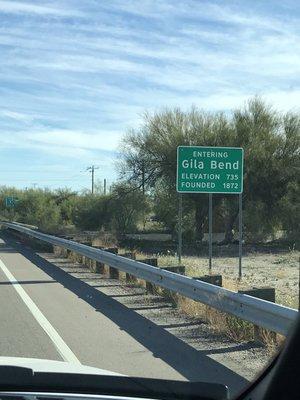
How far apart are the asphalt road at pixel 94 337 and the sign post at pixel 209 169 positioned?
177 inches

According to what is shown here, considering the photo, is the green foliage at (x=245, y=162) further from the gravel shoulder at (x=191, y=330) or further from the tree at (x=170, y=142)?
the gravel shoulder at (x=191, y=330)

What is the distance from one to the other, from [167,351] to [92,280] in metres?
7.64

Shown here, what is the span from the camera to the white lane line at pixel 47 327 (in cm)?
728

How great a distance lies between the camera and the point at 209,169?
16484 millimetres

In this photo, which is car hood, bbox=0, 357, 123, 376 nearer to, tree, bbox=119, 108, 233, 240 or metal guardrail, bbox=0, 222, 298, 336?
metal guardrail, bbox=0, 222, 298, 336

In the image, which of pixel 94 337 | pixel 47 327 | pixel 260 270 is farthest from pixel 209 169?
pixel 94 337

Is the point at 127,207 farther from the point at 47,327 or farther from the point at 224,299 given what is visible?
the point at 224,299

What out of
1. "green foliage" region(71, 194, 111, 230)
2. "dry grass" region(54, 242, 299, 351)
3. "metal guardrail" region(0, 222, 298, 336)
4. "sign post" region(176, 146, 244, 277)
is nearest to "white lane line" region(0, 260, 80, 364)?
"metal guardrail" region(0, 222, 298, 336)

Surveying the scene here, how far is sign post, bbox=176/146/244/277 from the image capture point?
16406 millimetres

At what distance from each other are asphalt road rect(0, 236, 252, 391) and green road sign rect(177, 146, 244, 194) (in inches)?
178

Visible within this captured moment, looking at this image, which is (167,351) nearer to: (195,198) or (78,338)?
(78,338)

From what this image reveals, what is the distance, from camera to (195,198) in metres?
31.0

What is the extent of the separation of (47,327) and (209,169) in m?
8.48

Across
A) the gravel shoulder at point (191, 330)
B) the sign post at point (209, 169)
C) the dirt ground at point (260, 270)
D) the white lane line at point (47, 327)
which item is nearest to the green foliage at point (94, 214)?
the dirt ground at point (260, 270)
